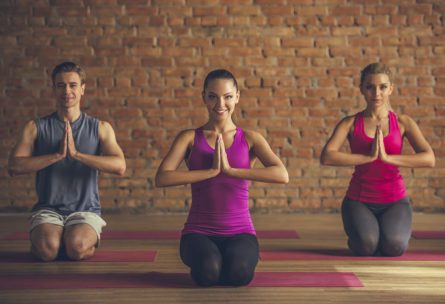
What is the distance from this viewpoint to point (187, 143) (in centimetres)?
311

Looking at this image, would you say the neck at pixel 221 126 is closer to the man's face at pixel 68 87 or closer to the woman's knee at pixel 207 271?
the woman's knee at pixel 207 271

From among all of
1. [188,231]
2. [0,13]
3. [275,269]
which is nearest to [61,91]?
[188,231]

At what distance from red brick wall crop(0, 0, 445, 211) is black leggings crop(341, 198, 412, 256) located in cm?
182

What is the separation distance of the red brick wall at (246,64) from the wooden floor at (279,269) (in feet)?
3.10

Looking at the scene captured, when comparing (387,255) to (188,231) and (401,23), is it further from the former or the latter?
(401,23)

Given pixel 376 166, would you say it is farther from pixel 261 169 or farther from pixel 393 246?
pixel 261 169

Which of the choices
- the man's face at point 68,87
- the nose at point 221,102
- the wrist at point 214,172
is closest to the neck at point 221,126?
the nose at point 221,102

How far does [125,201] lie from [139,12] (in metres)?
1.64

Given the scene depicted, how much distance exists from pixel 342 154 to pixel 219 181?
37.9 inches

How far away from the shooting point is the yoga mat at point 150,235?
4316 millimetres

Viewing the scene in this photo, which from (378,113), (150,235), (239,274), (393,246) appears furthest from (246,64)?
(239,274)

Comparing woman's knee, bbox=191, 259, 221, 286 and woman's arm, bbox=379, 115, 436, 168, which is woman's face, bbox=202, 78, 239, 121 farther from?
woman's arm, bbox=379, 115, 436, 168

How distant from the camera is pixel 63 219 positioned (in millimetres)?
3570

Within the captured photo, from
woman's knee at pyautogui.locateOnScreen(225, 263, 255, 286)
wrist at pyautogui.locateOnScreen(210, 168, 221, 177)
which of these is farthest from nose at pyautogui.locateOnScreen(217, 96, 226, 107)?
woman's knee at pyautogui.locateOnScreen(225, 263, 255, 286)
